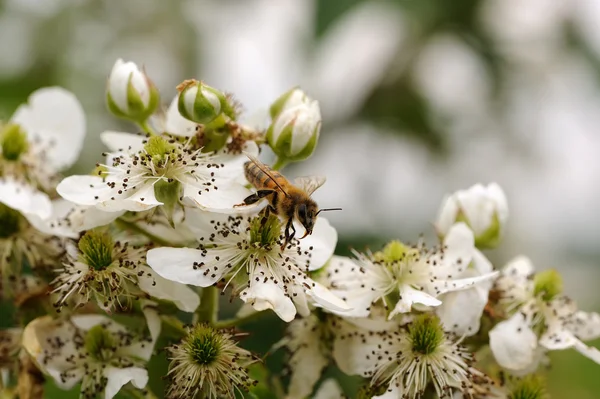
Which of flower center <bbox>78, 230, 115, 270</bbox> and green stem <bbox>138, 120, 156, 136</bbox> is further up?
green stem <bbox>138, 120, 156, 136</bbox>

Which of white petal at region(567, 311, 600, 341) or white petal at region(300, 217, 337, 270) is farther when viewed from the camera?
white petal at region(567, 311, 600, 341)

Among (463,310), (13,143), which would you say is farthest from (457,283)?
(13,143)

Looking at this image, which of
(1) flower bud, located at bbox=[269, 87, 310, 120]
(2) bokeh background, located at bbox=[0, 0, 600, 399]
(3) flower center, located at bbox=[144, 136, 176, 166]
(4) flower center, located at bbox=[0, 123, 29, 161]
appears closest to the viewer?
(3) flower center, located at bbox=[144, 136, 176, 166]

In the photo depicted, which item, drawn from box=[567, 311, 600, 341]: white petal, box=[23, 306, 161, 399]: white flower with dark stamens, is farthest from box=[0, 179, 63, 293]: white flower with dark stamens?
box=[567, 311, 600, 341]: white petal

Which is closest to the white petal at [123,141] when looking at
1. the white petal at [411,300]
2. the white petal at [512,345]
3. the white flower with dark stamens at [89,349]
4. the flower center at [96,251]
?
the flower center at [96,251]

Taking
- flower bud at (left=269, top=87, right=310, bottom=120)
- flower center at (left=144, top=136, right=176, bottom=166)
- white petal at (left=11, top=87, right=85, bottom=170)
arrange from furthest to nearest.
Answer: white petal at (left=11, top=87, right=85, bottom=170) → flower bud at (left=269, top=87, right=310, bottom=120) → flower center at (left=144, top=136, right=176, bottom=166)

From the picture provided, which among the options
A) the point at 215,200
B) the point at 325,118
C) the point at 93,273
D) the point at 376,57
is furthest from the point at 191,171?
the point at 376,57

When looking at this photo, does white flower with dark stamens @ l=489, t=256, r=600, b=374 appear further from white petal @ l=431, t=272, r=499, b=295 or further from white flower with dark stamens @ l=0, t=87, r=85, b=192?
white flower with dark stamens @ l=0, t=87, r=85, b=192

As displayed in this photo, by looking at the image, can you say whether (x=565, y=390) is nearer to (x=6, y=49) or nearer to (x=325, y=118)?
(x=325, y=118)
